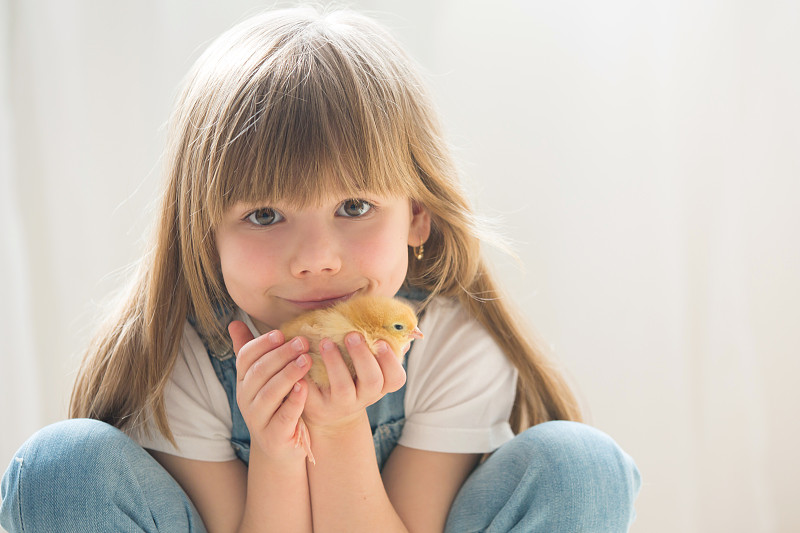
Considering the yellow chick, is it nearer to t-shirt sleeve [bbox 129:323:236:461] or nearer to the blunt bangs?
the blunt bangs

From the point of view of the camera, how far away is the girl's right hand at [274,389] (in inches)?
38.2

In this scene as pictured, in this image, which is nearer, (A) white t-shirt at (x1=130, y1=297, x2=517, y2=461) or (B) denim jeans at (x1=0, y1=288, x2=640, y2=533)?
(B) denim jeans at (x1=0, y1=288, x2=640, y2=533)

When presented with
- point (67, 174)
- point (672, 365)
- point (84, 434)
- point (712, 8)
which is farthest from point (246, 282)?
point (712, 8)

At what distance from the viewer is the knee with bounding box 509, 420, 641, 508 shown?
1056 mm

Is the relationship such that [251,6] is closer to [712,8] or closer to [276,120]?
[276,120]

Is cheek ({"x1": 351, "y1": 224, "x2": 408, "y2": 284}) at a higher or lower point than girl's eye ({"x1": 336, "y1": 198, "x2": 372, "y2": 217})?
lower

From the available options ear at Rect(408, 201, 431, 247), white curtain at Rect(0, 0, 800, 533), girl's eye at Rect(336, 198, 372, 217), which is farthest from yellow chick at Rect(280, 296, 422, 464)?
white curtain at Rect(0, 0, 800, 533)

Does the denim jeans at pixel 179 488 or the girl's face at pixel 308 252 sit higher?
the girl's face at pixel 308 252

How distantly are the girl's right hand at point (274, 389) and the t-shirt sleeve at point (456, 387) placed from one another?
245mm

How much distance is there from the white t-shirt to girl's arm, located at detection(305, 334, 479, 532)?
1.6 inches

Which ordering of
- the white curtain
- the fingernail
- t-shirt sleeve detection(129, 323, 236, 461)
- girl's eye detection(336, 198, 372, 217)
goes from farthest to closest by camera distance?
the white curtain
t-shirt sleeve detection(129, 323, 236, 461)
girl's eye detection(336, 198, 372, 217)
the fingernail

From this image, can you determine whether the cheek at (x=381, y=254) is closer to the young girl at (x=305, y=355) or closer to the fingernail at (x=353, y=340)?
the young girl at (x=305, y=355)

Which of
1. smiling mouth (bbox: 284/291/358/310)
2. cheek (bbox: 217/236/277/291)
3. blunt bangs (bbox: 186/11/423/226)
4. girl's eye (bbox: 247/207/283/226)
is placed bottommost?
smiling mouth (bbox: 284/291/358/310)

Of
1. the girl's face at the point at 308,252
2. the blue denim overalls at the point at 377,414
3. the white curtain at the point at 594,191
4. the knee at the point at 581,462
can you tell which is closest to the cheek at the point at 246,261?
the girl's face at the point at 308,252
